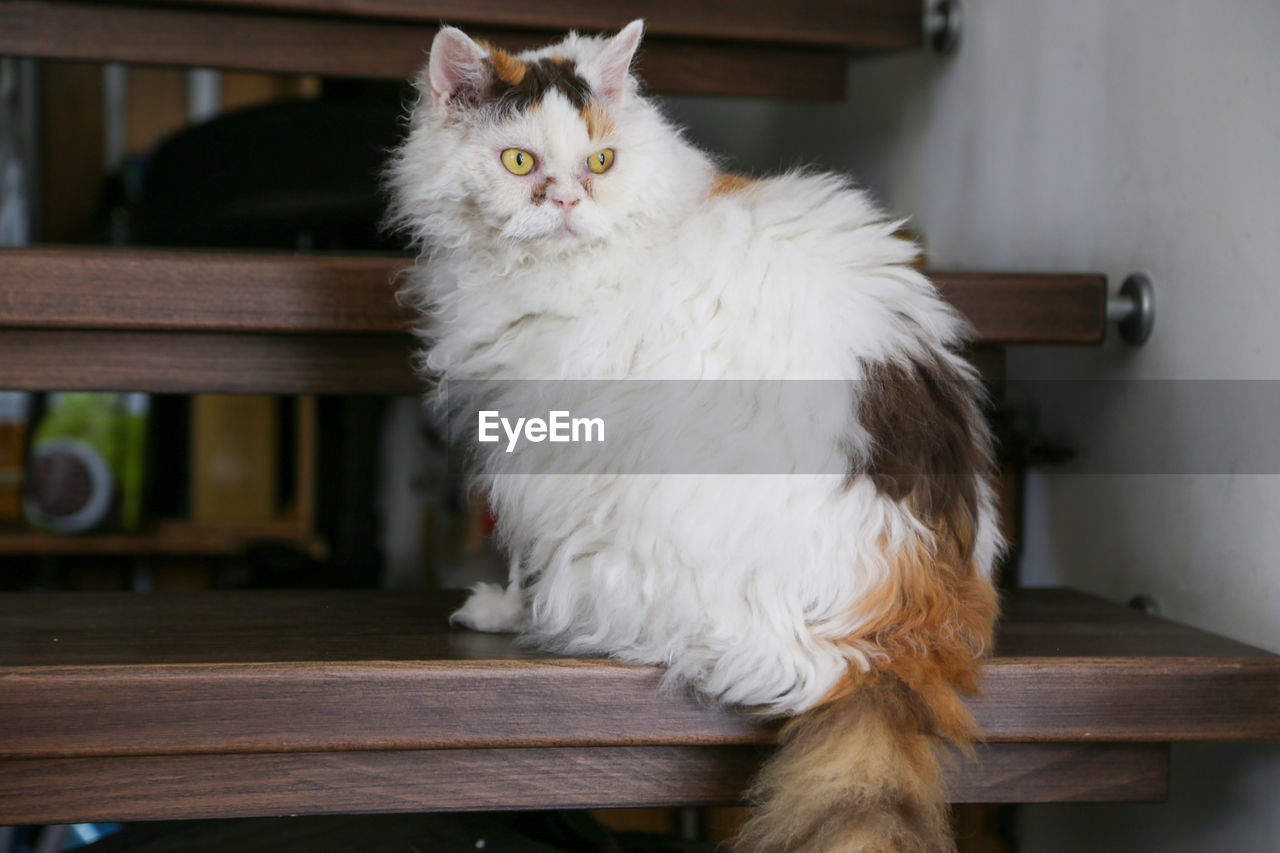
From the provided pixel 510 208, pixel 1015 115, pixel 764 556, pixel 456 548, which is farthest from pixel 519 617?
pixel 456 548

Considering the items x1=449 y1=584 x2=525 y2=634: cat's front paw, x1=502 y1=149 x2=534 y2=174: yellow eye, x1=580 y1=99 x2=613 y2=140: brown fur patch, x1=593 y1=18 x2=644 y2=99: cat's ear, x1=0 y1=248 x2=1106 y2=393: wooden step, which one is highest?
x1=593 y1=18 x2=644 y2=99: cat's ear

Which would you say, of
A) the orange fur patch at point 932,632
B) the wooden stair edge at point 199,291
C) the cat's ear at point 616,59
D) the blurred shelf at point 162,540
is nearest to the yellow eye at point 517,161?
the cat's ear at point 616,59

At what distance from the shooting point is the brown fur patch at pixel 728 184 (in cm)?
103

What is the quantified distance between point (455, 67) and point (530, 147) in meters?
0.11

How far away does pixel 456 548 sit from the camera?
282cm

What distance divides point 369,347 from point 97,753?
0.50m

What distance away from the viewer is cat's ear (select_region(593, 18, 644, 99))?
3.26 feet

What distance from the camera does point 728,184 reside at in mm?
1044

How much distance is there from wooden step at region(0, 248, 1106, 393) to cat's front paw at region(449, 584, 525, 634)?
280 millimetres

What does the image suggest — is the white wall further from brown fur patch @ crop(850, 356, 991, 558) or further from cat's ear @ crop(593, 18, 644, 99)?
cat's ear @ crop(593, 18, 644, 99)

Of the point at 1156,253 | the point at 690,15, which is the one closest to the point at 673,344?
the point at 1156,253

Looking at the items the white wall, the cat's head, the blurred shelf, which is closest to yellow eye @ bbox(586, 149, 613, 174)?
the cat's head

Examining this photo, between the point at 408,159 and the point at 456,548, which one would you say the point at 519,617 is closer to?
the point at 408,159

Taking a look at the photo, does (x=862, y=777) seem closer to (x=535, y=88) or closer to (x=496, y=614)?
(x=496, y=614)
